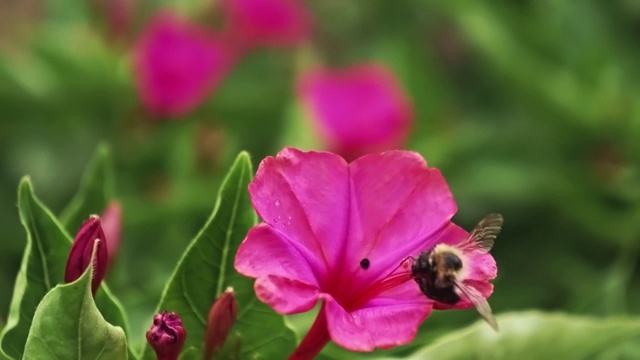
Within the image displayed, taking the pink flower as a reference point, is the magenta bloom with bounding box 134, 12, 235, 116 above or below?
above

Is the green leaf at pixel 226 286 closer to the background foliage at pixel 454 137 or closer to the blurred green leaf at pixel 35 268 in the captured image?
the blurred green leaf at pixel 35 268

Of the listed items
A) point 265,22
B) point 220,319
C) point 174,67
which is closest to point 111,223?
→ point 220,319

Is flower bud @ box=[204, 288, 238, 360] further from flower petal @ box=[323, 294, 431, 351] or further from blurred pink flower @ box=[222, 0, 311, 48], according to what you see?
blurred pink flower @ box=[222, 0, 311, 48]

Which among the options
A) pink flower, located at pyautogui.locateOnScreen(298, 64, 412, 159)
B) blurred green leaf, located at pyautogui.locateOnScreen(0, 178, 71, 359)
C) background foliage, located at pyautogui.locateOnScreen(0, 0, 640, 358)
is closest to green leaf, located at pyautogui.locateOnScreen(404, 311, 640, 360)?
blurred green leaf, located at pyautogui.locateOnScreen(0, 178, 71, 359)

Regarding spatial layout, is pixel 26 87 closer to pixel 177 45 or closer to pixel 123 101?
pixel 123 101

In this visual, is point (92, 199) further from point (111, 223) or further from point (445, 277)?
point (445, 277)

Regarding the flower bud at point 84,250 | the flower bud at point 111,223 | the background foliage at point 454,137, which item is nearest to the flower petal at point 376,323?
the flower bud at point 84,250
